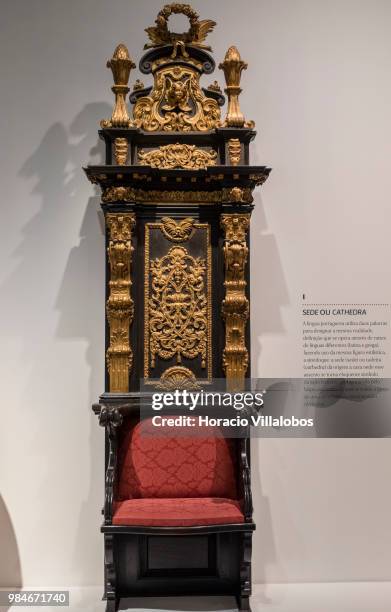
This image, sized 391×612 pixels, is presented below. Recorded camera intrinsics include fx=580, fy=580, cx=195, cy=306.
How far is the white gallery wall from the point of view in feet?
11.8

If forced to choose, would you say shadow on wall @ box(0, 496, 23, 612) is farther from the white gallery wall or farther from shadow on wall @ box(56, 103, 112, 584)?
shadow on wall @ box(56, 103, 112, 584)

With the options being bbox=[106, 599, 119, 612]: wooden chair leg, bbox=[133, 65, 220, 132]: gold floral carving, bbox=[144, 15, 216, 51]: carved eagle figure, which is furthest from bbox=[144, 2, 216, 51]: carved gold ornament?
bbox=[106, 599, 119, 612]: wooden chair leg

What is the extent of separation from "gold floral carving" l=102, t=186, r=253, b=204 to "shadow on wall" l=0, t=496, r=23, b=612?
1992 mm

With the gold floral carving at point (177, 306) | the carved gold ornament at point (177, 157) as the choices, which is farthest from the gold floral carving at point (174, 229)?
Answer: the carved gold ornament at point (177, 157)

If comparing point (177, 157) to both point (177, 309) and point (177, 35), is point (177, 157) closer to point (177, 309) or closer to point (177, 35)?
point (177, 35)

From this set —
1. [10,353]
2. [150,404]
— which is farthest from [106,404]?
[10,353]

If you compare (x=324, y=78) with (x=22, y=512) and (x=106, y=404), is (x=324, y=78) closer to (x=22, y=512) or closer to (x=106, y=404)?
(x=106, y=404)

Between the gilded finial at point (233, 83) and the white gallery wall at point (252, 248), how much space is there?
46 cm

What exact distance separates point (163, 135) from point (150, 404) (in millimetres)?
1530

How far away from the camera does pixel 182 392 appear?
3256 mm

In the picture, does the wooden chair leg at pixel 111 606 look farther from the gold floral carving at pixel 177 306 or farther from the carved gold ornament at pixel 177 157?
the carved gold ornament at pixel 177 157

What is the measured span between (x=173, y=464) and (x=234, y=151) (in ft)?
5.84

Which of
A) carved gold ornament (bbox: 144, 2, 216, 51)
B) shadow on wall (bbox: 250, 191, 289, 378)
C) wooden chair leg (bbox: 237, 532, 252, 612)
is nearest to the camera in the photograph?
wooden chair leg (bbox: 237, 532, 252, 612)

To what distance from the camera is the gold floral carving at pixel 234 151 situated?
10.8 feet
